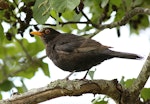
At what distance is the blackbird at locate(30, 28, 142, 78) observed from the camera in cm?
461

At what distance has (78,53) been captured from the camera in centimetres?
469

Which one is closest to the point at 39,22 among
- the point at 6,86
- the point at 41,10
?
the point at 41,10

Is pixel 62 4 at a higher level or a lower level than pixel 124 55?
higher

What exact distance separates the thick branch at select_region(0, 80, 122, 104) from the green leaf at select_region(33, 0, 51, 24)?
1.76 feet

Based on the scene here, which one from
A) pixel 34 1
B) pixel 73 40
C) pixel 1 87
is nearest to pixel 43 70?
A: pixel 1 87

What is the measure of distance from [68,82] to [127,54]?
2.00 feet

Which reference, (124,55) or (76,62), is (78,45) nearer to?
(76,62)

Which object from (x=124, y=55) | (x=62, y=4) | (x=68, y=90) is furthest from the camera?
(x=124, y=55)

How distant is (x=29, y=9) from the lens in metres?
4.52

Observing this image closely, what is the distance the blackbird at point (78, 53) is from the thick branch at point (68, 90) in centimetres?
36

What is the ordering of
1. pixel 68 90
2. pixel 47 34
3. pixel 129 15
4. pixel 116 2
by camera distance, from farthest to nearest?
pixel 47 34, pixel 116 2, pixel 129 15, pixel 68 90

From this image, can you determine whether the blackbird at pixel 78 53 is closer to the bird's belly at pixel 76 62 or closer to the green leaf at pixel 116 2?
the bird's belly at pixel 76 62

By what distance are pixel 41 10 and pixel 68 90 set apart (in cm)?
70

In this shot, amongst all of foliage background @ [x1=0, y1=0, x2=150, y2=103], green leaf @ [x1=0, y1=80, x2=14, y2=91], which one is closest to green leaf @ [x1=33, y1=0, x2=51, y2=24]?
foliage background @ [x1=0, y1=0, x2=150, y2=103]
